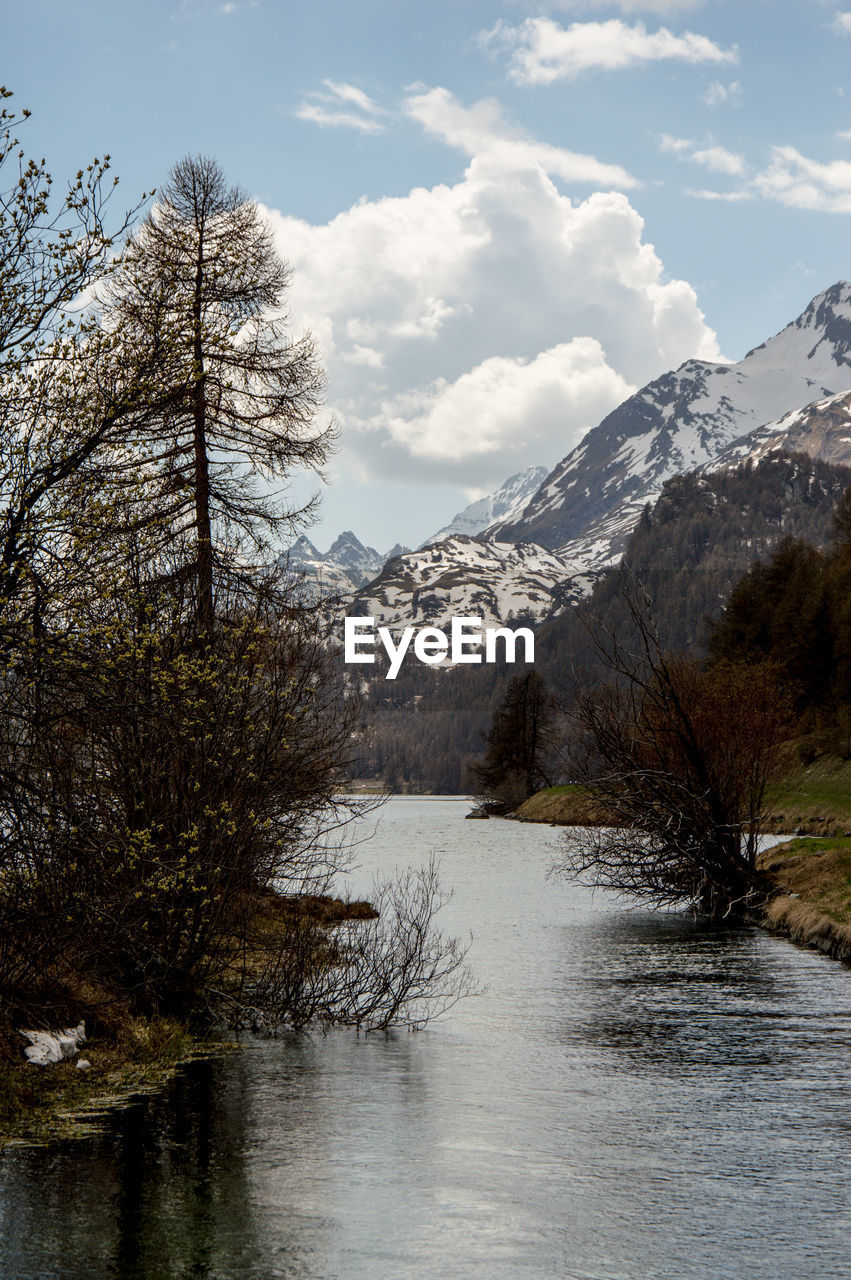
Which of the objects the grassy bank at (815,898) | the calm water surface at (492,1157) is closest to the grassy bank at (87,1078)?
the calm water surface at (492,1157)

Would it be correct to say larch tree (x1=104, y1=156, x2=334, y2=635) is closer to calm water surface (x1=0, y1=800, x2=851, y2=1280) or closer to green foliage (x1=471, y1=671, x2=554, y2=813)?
calm water surface (x1=0, y1=800, x2=851, y2=1280)

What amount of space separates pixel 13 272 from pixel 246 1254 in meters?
10.0

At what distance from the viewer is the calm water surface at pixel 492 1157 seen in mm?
12039

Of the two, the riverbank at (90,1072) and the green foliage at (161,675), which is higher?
the green foliage at (161,675)

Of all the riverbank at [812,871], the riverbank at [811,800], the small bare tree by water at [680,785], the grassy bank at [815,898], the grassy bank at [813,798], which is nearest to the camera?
the grassy bank at [815,898]

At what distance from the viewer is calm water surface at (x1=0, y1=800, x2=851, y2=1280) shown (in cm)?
1204

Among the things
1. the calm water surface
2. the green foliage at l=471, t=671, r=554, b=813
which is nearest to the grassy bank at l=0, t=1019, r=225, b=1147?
the calm water surface

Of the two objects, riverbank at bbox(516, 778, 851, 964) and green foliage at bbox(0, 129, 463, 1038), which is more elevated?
green foliage at bbox(0, 129, 463, 1038)

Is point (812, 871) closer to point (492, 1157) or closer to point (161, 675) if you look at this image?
point (492, 1157)

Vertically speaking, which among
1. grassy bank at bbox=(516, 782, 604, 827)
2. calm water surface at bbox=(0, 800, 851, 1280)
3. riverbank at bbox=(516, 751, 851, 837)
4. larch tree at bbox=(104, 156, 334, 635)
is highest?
larch tree at bbox=(104, 156, 334, 635)

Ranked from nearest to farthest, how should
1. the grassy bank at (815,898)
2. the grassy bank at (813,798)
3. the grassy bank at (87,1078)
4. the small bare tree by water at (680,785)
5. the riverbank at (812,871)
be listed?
the grassy bank at (87,1078) → the grassy bank at (815,898) → the riverbank at (812,871) → the small bare tree by water at (680,785) → the grassy bank at (813,798)

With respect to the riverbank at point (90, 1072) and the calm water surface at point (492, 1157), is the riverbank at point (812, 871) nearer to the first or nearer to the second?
the calm water surface at point (492, 1157)

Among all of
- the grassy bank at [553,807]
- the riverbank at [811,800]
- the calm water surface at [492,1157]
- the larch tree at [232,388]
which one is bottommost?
the grassy bank at [553,807]

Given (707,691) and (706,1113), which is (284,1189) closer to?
(706,1113)
